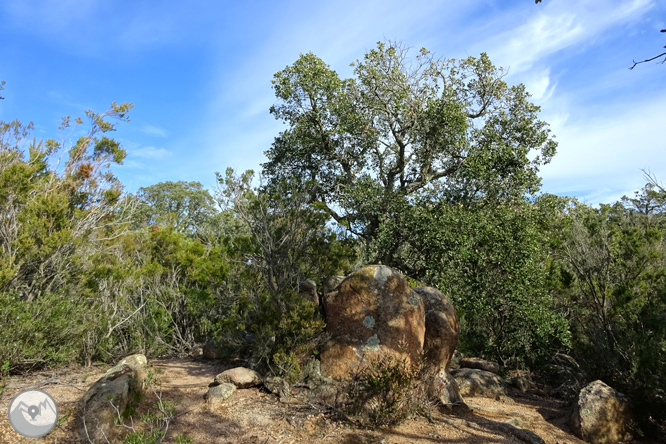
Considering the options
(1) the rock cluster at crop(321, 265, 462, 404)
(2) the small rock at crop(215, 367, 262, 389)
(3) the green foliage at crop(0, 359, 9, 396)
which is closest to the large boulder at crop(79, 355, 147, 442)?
(2) the small rock at crop(215, 367, 262, 389)

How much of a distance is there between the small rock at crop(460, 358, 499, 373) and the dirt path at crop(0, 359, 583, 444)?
2.53 metres

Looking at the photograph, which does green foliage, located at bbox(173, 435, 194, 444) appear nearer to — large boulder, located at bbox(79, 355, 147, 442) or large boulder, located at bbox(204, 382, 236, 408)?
large boulder, located at bbox(79, 355, 147, 442)

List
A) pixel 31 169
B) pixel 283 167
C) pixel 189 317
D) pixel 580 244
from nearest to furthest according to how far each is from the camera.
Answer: pixel 31 169, pixel 580 244, pixel 189 317, pixel 283 167

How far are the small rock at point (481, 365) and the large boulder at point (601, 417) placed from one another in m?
2.99

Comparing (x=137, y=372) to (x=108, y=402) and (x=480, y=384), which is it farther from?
(x=480, y=384)

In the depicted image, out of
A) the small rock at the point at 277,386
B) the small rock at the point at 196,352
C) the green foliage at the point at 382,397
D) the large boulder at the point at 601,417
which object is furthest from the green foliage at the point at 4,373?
the large boulder at the point at 601,417

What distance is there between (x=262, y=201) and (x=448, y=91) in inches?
308

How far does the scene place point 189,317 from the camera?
1099cm

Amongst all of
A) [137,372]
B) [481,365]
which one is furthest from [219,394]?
[481,365]

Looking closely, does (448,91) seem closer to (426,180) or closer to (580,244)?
(426,180)

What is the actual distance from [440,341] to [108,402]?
16.4ft

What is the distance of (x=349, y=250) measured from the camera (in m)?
8.38

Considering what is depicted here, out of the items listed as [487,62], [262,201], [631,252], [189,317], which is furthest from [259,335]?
[487,62]

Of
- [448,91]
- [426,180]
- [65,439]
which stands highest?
[448,91]
